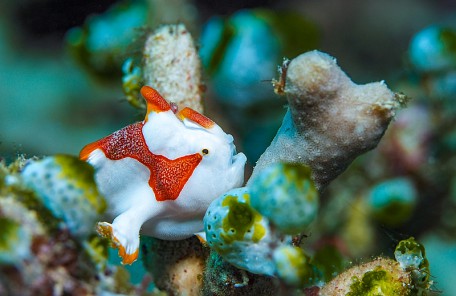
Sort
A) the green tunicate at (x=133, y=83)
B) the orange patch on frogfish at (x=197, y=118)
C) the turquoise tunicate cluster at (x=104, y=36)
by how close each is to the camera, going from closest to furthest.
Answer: the orange patch on frogfish at (x=197, y=118) < the green tunicate at (x=133, y=83) < the turquoise tunicate cluster at (x=104, y=36)

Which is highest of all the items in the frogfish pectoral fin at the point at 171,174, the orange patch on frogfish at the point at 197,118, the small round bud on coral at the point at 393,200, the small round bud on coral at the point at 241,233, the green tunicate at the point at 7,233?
the small round bud on coral at the point at 393,200

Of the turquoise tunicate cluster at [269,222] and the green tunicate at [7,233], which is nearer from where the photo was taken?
the green tunicate at [7,233]

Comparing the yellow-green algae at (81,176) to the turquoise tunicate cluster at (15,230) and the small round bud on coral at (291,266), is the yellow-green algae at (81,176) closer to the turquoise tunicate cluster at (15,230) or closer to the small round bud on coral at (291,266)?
the turquoise tunicate cluster at (15,230)

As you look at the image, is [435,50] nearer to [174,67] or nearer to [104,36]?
[174,67]

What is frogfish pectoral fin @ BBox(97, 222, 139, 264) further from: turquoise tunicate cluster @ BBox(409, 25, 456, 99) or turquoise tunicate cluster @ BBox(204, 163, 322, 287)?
turquoise tunicate cluster @ BBox(409, 25, 456, 99)

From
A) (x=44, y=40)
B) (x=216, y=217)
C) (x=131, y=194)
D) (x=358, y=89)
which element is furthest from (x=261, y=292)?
(x=44, y=40)

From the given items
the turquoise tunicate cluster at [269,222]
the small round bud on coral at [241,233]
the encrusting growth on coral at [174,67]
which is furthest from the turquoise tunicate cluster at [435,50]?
the small round bud on coral at [241,233]
